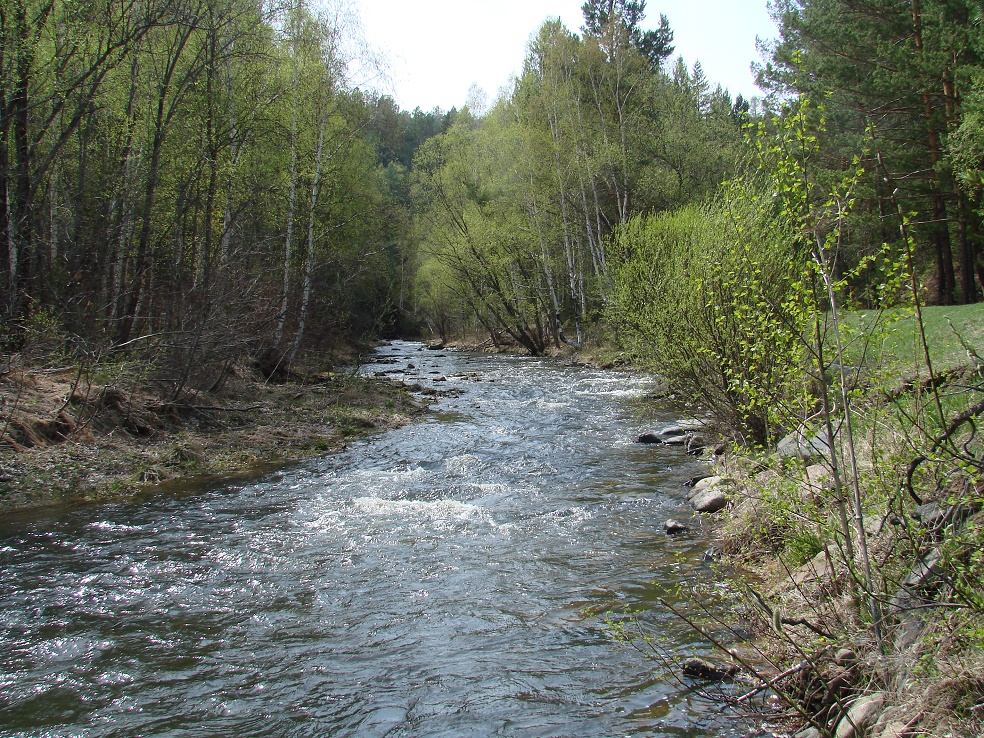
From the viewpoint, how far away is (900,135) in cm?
2130

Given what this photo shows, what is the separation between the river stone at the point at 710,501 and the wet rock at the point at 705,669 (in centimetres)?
373

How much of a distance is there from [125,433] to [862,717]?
39.6 ft

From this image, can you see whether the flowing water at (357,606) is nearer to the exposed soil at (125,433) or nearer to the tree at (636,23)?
the exposed soil at (125,433)

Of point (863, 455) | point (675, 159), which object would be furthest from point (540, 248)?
point (863, 455)

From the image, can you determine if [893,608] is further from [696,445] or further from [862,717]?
[696,445]

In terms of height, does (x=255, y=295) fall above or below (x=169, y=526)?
above

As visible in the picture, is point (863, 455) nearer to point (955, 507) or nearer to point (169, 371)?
point (955, 507)

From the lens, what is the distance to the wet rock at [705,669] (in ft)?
15.6

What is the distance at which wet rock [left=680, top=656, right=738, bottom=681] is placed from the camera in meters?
4.75

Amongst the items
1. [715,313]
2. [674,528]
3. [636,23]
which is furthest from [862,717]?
[636,23]

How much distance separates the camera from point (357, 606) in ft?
21.2

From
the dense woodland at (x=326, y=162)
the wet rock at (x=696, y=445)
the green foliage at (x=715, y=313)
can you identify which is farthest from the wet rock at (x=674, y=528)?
the wet rock at (x=696, y=445)

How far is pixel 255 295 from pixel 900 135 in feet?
65.1

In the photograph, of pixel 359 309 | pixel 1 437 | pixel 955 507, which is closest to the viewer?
pixel 955 507
